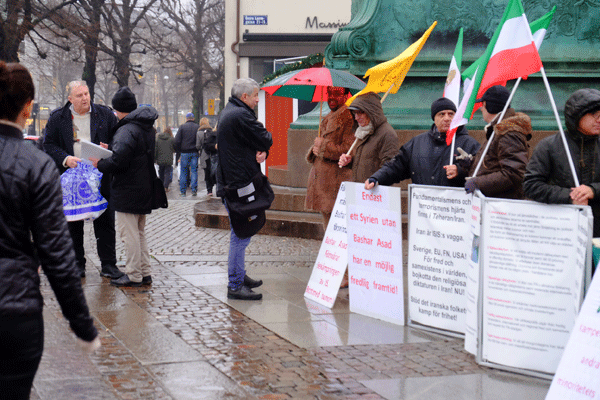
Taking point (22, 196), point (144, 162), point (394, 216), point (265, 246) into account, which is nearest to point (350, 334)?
point (394, 216)

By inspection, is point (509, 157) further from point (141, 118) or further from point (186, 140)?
point (186, 140)

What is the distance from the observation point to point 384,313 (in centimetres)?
607

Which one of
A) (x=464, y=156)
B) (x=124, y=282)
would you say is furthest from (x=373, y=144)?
(x=124, y=282)

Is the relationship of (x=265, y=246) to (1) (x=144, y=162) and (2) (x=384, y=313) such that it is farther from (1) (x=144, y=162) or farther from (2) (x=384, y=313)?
(2) (x=384, y=313)

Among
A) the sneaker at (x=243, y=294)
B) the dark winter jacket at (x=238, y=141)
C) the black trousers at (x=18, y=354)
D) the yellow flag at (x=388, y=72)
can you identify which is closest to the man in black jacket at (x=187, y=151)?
the sneaker at (x=243, y=294)

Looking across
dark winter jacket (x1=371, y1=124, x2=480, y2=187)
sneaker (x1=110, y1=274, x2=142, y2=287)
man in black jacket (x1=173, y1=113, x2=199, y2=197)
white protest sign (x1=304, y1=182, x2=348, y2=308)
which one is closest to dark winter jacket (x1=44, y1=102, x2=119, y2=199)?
sneaker (x1=110, y1=274, x2=142, y2=287)

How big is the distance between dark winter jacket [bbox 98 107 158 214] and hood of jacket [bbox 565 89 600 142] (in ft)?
12.5

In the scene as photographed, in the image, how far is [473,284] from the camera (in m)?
5.04

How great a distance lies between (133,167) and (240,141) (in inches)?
46.1

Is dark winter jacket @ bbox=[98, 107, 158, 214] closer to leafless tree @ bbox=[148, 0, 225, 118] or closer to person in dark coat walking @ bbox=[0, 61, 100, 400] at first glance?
person in dark coat walking @ bbox=[0, 61, 100, 400]

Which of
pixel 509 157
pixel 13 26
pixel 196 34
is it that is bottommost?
pixel 509 157

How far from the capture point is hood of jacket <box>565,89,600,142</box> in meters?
4.64

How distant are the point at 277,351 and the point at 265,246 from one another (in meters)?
4.60

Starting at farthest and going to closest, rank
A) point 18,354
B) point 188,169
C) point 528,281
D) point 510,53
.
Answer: point 188,169
point 510,53
point 528,281
point 18,354
